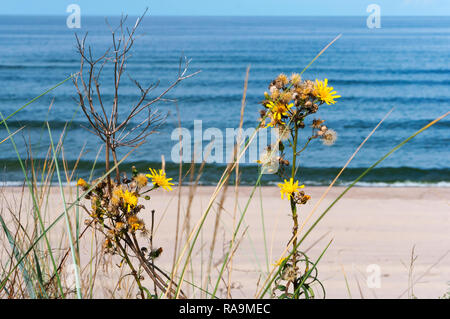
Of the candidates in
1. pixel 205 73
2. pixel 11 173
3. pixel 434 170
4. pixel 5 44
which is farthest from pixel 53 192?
pixel 5 44

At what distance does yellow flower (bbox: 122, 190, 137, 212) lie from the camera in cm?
123

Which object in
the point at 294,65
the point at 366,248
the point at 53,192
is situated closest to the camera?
the point at 366,248

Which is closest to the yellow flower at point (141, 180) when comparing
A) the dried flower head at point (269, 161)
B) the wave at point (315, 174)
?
the dried flower head at point (269, 161)

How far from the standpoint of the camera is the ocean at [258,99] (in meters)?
9.91

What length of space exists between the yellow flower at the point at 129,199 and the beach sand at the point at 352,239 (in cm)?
196

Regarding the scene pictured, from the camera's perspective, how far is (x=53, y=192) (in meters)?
8.17

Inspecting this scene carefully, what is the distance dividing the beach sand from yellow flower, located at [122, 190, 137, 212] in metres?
1.96

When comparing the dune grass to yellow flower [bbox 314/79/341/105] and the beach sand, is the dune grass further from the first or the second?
the beach sand

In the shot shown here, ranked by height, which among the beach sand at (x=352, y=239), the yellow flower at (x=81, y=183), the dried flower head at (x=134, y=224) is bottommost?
the dried flower head at (x=134, y=224)

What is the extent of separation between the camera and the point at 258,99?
59.0 ft

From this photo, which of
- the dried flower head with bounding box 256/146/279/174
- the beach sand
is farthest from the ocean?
the beach sand

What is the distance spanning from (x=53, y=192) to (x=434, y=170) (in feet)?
23.2

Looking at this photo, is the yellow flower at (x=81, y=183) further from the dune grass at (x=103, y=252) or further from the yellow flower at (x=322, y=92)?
the yellow flower at (x=322, y=92)
